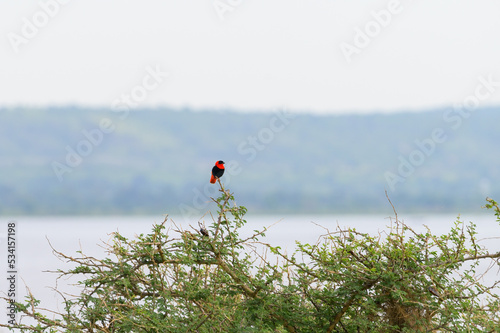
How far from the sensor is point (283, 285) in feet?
12.4

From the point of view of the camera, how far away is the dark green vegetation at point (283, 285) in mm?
3643

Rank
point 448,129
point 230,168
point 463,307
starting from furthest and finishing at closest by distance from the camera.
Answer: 1. point 448,129
2. point 230,168
3. point 463,307

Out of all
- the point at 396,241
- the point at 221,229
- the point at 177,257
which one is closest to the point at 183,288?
the point at 177,257

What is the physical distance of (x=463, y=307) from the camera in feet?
12.0

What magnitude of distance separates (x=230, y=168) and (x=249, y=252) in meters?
1.01

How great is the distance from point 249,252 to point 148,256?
2.00ft

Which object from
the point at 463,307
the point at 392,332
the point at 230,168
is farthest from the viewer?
the point at 230,168

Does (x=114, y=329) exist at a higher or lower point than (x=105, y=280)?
lower

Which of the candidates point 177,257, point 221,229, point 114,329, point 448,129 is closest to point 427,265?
point 221,229

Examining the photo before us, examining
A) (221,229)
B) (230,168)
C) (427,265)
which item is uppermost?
(230,168)

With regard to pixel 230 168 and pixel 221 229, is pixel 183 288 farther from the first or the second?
pixel 230 168

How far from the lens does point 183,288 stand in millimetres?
3828

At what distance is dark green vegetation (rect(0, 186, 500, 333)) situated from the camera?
364 centimetres

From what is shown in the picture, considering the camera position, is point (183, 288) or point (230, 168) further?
point (230, 168)
